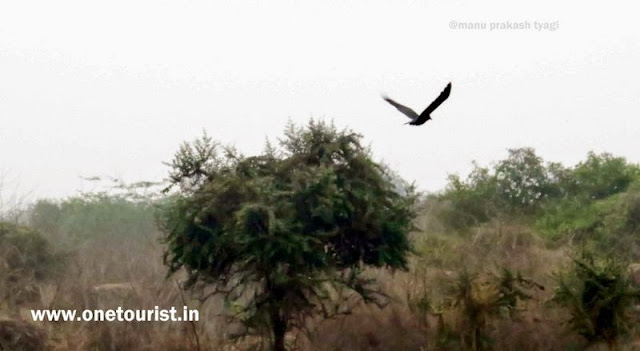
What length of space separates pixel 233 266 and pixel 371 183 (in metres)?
2.65

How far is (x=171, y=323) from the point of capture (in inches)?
505

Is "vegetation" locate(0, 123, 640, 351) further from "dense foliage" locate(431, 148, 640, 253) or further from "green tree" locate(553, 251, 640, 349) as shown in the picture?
"dense foliage" locate(431, 148, 640, 253)

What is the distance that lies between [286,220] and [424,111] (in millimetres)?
7018

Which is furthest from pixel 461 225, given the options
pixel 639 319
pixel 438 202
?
pixel 639 319

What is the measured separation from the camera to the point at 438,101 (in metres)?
3.62

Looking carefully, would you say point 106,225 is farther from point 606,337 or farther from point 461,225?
point 606,337

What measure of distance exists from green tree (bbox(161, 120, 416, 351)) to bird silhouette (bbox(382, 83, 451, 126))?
20.9ft

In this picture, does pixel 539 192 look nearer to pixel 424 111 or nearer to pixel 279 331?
pixel 279 331

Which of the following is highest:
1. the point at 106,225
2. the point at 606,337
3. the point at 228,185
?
the point at 106,225

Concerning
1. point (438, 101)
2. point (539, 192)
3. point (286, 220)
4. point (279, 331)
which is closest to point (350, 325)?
point (279, 331)

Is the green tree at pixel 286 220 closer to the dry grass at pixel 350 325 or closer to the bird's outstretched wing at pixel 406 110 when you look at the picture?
the dry grass at pixel 350 325

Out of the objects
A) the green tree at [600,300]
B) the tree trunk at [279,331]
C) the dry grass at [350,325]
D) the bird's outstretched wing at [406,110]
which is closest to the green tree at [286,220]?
the tree trunk at [279,331]

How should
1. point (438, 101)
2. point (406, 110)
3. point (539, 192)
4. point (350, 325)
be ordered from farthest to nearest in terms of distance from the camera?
point (539, 192)
point (350, 325)
point (406, 110)
point (438, 101)

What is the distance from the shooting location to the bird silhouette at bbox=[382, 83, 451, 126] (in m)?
3.53
